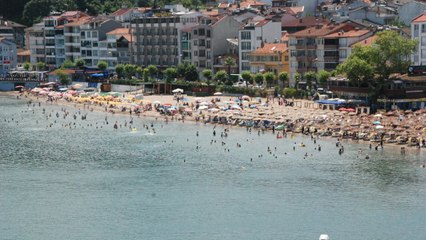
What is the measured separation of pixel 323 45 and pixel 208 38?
17738 millimetres

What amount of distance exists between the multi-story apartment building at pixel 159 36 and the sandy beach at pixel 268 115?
10.8 metres

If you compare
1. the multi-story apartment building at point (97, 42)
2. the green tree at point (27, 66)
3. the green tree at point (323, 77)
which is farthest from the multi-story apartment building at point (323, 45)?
the green tree at point (27, 66)

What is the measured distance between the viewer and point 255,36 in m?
91.9

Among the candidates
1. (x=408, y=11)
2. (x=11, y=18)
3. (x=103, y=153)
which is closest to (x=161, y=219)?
(x=103, y=153)

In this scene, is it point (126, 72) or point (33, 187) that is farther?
point (126, 72)

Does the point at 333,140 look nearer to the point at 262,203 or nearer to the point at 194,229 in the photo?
the point at 262,203

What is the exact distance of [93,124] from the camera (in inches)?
3034

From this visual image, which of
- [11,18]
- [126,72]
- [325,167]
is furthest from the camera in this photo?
[11,18]

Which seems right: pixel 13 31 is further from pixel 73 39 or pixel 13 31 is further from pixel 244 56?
pixel 244 56

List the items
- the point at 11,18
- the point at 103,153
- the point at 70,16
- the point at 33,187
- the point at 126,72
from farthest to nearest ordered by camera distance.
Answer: the point at 11,18
the point at 70,16
the point at 126,72
the point at 103,153
the point at 33,187

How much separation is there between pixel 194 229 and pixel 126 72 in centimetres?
6173

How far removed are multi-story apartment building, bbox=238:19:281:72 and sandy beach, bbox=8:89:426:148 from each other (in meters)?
7.87

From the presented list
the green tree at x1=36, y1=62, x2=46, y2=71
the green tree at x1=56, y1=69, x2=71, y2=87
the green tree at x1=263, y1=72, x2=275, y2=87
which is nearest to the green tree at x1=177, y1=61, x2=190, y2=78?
the green tree at x1=263, y1=72, x2=275, y2=87

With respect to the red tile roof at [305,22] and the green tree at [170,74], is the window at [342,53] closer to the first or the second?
the red tile roof at [305,22]
